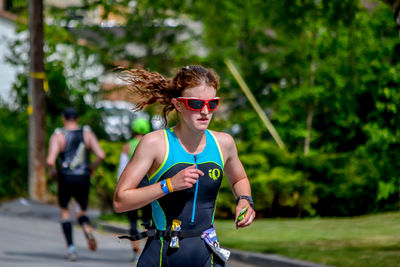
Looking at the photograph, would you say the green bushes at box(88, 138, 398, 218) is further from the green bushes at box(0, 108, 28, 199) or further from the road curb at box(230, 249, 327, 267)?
the green bushes at box(0, 108, 28, 199)

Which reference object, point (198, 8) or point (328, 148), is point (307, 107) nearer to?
point (328, 148)

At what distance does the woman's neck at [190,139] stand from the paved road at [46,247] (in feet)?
16.4

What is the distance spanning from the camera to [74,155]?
10734mm

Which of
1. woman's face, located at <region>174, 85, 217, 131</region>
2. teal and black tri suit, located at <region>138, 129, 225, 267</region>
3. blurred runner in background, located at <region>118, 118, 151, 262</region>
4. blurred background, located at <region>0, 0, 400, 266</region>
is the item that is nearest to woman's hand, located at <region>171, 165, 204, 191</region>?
teal and black tri suit, located at <region>138, 129, 225, 267</region>

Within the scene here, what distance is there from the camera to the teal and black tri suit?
163 inches

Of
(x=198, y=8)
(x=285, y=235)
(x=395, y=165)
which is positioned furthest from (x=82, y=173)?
(x=198, y=8)

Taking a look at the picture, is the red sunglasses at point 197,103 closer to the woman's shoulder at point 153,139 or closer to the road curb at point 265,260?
the woman's shoulder at point 153,139

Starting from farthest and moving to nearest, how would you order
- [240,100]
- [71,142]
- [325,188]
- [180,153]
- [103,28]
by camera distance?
1. [103,28]
2. [240,100]
3. [325,188]
4. [71,142]
5. [180,153]

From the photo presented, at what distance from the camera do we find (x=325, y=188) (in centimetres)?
1652

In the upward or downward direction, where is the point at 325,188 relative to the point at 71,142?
downward

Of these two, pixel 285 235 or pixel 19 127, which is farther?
pixel 19 127

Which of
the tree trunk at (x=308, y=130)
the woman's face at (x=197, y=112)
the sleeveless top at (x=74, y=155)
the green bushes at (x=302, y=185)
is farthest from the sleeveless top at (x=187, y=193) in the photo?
the tree trunk at (x=308, y=130)

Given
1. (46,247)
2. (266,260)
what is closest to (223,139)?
(266,260)

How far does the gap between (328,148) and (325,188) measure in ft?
8.85
